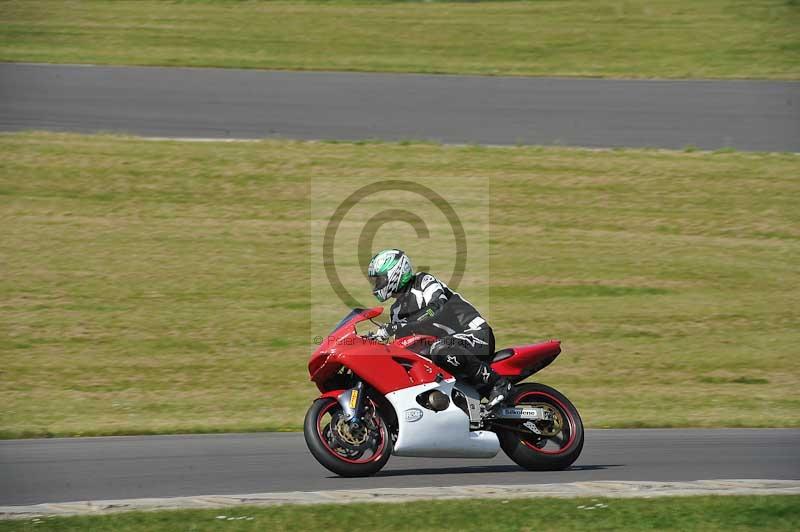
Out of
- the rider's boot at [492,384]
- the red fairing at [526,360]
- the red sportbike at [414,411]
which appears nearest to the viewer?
the red sportbike at [414,411]

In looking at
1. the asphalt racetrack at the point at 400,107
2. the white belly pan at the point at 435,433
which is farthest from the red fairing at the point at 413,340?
the asphalt racetrack at the point at 400,107

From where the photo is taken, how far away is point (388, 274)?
9477mm

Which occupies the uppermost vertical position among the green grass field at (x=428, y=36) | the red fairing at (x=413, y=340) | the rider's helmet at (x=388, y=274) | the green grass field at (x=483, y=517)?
the green grass field at (x=428, y=36)

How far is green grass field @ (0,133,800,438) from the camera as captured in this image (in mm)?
13867

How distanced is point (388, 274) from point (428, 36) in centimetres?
2072

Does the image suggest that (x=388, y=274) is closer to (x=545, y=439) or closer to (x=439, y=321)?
(x=439, y=321)

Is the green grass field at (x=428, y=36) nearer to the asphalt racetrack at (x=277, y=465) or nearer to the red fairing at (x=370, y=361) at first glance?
the asphalt racetrack at (x=277, y=465)

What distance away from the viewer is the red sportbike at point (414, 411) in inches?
366

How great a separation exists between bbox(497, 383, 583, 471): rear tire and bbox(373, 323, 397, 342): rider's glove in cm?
129

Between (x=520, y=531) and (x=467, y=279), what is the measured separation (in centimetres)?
1042

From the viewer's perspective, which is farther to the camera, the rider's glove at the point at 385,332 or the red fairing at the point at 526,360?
the red fairing at the point at 526,360

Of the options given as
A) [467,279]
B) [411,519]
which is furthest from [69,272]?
[411,519]

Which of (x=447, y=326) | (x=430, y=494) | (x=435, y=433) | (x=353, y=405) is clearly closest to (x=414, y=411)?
(x=435, y=433)

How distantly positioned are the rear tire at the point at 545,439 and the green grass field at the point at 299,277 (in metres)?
2.81
